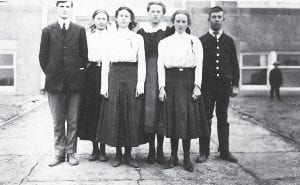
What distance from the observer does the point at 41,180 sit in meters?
4.75

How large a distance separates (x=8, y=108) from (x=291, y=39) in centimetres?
929

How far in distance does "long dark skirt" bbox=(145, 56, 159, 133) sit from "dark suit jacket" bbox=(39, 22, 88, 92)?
2.82 feet

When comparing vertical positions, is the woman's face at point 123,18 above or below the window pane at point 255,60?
above

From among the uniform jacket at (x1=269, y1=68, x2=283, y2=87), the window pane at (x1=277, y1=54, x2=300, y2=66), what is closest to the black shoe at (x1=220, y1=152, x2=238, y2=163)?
the uniform jacket at (x1=269, y1=68, x2=283, y2=87)

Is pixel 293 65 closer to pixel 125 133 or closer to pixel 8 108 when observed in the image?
pixel 8 108

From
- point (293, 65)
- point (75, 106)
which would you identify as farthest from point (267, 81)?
point (75, 106)

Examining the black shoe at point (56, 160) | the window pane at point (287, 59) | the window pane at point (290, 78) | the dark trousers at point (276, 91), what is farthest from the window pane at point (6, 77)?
the black shoe at point (56, 160)

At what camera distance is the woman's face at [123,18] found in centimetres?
524

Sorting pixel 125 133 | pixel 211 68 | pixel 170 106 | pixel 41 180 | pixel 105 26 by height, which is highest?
pixel 105 26

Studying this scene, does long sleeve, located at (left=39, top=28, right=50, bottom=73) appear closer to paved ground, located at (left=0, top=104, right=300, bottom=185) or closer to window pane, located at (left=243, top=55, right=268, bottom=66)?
paved ground, located at (left=0, top=104, right=300, bottom=185)

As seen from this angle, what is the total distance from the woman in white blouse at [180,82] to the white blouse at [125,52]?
220mm

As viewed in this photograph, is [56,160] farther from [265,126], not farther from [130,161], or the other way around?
[265,126]

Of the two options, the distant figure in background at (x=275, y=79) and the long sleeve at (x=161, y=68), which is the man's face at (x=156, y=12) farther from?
the distant figure in background at (x=275, y=79)

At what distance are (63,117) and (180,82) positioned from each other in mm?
1548
